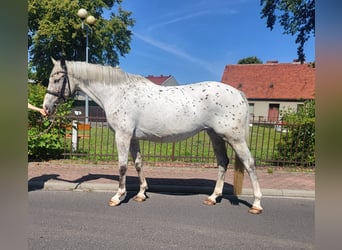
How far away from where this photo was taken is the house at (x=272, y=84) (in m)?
34.1

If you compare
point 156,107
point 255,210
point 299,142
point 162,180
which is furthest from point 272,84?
point 156,107

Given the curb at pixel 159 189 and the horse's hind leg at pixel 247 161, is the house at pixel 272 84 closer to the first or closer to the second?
the curb at pixel 159 189

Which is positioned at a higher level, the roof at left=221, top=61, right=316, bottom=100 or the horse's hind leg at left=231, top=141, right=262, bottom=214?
the roof at left=221, top=61, right=316, bottom=100

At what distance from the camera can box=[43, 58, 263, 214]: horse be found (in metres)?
4.33

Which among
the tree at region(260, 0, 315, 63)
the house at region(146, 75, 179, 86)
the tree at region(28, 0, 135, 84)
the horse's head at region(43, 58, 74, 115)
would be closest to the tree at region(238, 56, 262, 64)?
the house at region(146, 75, 179, 86)

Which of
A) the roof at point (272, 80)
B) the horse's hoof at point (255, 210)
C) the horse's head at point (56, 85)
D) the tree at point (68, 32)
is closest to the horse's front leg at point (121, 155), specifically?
the horse's head at point (56, 85)

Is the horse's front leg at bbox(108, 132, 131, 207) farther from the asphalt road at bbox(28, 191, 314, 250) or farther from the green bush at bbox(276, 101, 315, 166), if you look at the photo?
the green bush at bbox(276, 101, 315, 166)

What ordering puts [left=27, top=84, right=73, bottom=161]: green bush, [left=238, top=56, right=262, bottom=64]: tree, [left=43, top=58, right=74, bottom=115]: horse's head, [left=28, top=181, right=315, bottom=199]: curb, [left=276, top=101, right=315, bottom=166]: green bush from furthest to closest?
[left=238, top=56, right=262, bottom=64]: tree → [left=276, top=101, right=315, bottom=166]: green bush → [left=27, top=84, right=73, bottom=161]: green bush → [left=28, top=181, right=315, bottom=199]: curb → [left=43, top=58, right=74, bottom=115]: horse's head

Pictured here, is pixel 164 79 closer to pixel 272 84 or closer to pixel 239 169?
Result: pixel 272 84

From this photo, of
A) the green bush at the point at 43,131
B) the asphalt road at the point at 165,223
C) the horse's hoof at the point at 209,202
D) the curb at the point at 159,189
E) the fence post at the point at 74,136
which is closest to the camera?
the asphalt road at the point at 165,223

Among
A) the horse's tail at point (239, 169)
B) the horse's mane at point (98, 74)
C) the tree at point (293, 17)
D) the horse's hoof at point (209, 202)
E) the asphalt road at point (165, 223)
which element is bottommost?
the asphalt road at point (165, 223)

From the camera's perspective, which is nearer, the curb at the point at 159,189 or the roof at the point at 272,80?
the curb at the point at 159,189

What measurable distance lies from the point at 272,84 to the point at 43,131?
33013 millimetres
